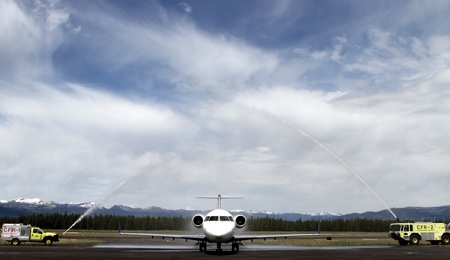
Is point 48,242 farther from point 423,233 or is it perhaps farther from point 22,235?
point 423,233

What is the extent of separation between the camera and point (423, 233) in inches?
1725

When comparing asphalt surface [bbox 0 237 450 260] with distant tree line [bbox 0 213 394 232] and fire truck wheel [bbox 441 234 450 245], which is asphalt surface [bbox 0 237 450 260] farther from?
distant tree line [bbox 0 213 394 232]

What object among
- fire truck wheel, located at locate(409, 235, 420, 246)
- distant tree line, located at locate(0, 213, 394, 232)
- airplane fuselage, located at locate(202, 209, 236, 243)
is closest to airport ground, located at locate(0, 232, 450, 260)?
airplane fuselage, located at locate(202, 209, 236, 243)

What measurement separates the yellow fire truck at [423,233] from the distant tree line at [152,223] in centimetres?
9768

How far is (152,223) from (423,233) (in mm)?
122303

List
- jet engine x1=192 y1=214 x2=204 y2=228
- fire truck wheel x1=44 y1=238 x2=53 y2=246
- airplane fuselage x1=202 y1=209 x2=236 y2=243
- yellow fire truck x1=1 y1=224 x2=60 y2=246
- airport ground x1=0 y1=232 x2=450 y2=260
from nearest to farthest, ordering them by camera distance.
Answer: airport ground x1=0 y1=232 x2=450 y2=260
airplane fuselage x1=202 y1=209 x2=236 y2=243
jet engine x1=192 y1=214 x2=204 y2=228
yellow fire truck x1=1 y1=224 x2=60 y2=246
fire truck wheel x1=44 y1=238 x2=53 y2=246

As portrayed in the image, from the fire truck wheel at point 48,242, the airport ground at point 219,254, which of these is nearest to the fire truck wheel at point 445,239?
the airport ground at point 219,254

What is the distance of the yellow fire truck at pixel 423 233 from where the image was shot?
144 ft

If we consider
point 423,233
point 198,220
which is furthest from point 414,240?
point 198,220

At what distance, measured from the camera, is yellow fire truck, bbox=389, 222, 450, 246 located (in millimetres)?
43781

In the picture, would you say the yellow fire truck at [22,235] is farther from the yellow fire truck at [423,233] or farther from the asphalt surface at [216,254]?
the yellow fire truck at [423,233]

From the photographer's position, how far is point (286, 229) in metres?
156

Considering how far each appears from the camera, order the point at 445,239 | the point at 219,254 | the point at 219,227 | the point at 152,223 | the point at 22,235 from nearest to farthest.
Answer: the point at 219,227 < the point at 219,254 < the point at 22,235 < the point at 445,239 < the point at 152,223

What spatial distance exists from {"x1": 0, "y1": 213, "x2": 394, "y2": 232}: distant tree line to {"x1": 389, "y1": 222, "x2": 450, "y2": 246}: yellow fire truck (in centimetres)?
9768
